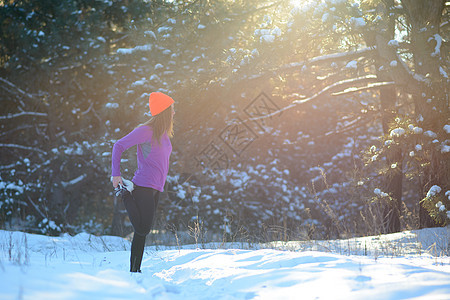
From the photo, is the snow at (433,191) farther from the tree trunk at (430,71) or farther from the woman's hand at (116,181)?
the woman's hand at (116,181)

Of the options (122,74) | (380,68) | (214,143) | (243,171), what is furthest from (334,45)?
(122,74)

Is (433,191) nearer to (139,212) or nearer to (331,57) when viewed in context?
(331,57)

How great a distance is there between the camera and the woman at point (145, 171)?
429 centimetres

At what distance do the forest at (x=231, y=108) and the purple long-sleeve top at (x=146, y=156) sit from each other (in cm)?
347

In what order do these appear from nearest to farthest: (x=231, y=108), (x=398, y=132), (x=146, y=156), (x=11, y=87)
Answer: (x=146, y=156)
(x=398, y=132)
(x=231, y=108)
(x=11, y=87)

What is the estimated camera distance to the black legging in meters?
4.29

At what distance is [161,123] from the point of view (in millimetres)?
4527

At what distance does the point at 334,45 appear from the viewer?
29.9 ft

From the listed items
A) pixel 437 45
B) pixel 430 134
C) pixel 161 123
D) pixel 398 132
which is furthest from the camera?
pixel 437 45

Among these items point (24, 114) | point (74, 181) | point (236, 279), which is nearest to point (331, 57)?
point (236, 279)

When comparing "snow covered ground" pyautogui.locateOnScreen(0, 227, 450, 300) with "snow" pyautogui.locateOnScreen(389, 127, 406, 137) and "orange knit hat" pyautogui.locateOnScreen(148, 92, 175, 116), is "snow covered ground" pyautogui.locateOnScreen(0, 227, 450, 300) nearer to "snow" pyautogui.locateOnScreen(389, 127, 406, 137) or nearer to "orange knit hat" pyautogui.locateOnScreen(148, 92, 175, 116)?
"orange knit hat" pyautogui.locateOnScreen(148, 92, 175, 116)

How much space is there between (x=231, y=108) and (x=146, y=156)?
23.7ft

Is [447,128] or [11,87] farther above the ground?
[11,87]

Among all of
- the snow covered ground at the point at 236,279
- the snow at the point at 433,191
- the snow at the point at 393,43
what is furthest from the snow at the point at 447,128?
the snow covered ground at the point at 236,279
